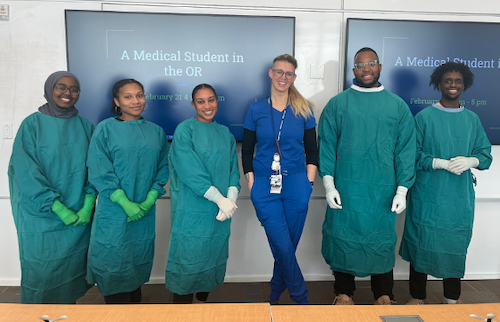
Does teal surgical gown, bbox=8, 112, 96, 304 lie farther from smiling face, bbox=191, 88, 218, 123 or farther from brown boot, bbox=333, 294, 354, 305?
brown boot, bbox=333, 294, 354, 305

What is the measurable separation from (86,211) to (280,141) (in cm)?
116

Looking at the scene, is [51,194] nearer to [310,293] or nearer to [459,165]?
[310,293]

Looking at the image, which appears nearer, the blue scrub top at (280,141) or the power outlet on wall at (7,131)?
the blue scrub top at (280,141)

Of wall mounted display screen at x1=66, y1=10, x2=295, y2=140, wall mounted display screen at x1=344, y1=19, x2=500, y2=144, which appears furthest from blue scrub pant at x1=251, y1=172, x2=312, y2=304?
wall mounted display screen at x1=344, y1=19, x2=500, y2=144

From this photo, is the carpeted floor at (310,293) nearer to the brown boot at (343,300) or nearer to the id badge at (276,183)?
the brown boot at (343,300)

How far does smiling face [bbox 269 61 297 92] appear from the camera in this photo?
1.81 metres

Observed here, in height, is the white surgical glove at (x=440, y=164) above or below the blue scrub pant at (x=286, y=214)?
above

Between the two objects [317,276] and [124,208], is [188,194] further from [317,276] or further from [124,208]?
[317,276]

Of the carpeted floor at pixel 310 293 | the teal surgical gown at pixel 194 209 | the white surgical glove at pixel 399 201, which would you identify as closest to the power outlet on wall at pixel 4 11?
the teal surgical gown at pixel 194 209

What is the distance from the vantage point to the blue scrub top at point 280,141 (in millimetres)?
1837

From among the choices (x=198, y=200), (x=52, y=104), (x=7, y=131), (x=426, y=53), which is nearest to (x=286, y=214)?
(x=198, y=200)

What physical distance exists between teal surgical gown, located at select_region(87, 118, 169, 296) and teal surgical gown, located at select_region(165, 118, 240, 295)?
0.56 feet

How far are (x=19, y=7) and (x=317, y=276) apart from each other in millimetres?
2920

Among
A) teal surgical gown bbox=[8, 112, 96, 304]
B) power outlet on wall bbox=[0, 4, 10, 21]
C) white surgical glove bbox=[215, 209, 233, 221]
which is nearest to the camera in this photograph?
teal surgical gown bbox=[8, 112, 96, 304]
